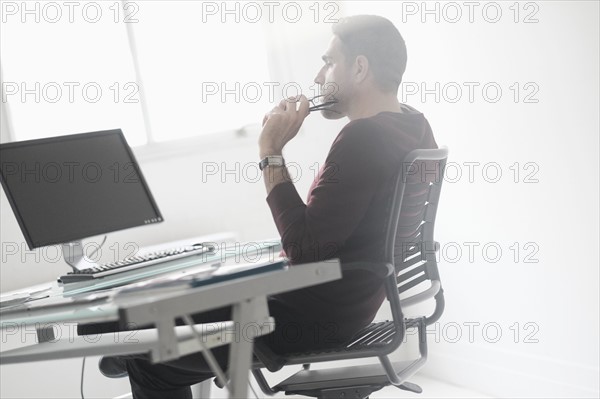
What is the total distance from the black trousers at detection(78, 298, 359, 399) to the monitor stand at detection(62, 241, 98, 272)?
1.61 ft

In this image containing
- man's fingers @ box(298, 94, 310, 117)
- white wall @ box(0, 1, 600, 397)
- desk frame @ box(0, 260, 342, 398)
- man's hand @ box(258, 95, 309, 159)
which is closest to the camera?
desk frame @ box(0, 260, 342, 398)

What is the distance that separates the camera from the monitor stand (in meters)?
2.39

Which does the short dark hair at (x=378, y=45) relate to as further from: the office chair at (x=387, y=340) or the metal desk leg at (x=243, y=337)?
the metal desk leg at (x=243, y=337)

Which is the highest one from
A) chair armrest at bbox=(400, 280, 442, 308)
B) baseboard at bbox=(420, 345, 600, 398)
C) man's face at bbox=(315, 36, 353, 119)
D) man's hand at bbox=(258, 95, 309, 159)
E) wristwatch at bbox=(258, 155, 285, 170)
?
man's face at bbox=(315, 36, 353, 119)

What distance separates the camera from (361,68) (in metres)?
2.30

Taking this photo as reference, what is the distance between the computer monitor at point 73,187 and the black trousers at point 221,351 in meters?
0.52

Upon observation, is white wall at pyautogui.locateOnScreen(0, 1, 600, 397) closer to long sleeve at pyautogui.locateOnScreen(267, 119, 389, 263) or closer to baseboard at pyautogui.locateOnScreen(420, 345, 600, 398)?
baseboard at pyautogui.locateOnScreen(420, 345, 600, 398)

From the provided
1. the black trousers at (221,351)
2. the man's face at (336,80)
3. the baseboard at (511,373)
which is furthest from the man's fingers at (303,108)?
the baseboard at (511,373)

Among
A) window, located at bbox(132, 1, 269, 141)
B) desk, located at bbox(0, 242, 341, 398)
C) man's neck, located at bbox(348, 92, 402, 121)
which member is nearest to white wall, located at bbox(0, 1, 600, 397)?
window, located at bbox(132, 1, 269, 141)

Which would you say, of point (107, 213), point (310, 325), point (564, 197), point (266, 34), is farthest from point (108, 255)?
point (564, 197)

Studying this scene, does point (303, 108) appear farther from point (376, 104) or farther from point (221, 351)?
point (221, 351)

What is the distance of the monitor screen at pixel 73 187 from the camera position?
2.28m

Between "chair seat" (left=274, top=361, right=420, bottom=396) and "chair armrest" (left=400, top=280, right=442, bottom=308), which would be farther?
"chair armrest" (left=400, top=280, right=442, bottom=308)

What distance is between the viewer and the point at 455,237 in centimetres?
357
